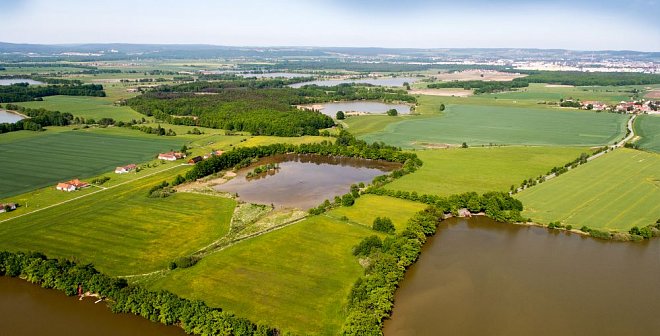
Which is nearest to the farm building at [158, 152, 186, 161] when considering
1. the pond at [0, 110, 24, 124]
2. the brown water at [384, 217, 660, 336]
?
the brown water at [384, 217, 660, 336]

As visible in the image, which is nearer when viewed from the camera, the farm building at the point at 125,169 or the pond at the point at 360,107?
the farm building at the point at 125,169

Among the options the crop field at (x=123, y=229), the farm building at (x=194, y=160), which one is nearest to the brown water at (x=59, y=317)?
the crop field at (x=123, y=229)

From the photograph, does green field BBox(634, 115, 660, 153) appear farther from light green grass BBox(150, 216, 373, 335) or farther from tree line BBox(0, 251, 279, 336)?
tree line BBox(0, 251, 279, 336)

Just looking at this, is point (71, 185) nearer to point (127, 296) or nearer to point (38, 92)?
point (127, 296)

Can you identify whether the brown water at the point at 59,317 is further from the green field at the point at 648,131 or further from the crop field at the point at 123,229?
the green field at the point at 648,131

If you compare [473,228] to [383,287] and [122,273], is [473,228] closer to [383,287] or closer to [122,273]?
[383,287]

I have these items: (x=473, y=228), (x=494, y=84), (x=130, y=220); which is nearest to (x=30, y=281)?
(x=130, y=220)

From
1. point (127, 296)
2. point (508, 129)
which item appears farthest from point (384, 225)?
point (508, 129)
